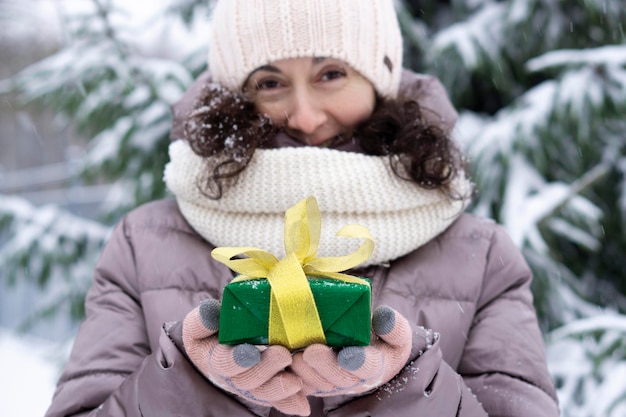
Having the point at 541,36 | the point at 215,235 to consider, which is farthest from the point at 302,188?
the point at 541,36

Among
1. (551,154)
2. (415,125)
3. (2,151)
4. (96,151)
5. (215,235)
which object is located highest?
(415,125)

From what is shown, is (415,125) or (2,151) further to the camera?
(2,151)

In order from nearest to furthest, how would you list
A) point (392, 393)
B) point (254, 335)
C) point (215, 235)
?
point (254, 335)
point (392, 393)
point (215, 235)

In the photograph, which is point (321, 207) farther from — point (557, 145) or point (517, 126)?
point (557, 145)

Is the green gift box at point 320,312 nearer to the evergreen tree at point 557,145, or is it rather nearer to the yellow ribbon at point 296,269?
the yellow ribbon at point 296,269

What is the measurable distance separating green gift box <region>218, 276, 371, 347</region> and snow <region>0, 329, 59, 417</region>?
440cm

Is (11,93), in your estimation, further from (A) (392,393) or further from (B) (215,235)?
(A) (392,393)

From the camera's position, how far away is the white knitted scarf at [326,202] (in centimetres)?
143


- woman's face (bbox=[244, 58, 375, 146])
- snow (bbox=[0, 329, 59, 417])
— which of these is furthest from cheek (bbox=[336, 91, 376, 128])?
snow (bbox=[0, 329, 59, 417])

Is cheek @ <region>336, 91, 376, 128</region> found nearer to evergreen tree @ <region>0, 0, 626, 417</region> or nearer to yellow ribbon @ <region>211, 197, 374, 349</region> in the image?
yellow ribbon @ <region>211, 197, 374, 349</region>

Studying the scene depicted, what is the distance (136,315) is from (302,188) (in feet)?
1.67

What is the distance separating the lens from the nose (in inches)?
59.1

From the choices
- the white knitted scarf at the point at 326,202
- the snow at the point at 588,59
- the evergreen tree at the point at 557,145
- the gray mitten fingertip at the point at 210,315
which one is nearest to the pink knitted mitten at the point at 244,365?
the gray mitten fingertip at the point at 210,315

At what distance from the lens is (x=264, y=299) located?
37.6 inches
